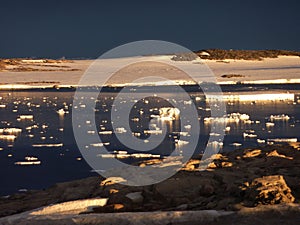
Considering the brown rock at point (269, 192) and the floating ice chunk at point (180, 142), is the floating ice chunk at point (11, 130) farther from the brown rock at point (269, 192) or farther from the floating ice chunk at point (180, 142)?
the brown rock at point (269, 192)

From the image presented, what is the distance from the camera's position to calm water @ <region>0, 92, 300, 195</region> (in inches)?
338

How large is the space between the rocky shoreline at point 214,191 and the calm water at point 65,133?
49.2 inches

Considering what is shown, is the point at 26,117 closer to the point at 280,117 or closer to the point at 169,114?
the point at 169,114

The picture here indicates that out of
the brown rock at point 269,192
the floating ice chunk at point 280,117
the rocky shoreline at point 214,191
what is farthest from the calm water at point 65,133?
the brown rock at point 269,192

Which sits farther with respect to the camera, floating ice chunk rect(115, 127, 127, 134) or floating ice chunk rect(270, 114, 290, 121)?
floating ice chunk rect(270, 114, 290, 121)

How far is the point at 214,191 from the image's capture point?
5.82m

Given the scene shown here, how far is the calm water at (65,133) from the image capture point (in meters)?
8.59

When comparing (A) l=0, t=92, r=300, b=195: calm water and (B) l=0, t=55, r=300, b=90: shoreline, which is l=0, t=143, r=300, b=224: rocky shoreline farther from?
(B) l=0, t=55, r=300, b=90: shoreline

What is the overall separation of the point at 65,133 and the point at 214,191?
20.3 ft

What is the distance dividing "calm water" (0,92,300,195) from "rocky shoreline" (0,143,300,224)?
1250mm

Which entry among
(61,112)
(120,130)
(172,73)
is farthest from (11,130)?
(172,73)

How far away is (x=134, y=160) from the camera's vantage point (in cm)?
893

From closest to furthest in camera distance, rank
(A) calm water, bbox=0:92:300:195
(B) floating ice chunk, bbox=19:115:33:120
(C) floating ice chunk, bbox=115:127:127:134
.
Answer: (A) calm water, bbox=0:92:300:195 < (C) floating ice chunk, bbox=115:127:127:134 < (B) floating ice chunk, bbox=19:115:33:120

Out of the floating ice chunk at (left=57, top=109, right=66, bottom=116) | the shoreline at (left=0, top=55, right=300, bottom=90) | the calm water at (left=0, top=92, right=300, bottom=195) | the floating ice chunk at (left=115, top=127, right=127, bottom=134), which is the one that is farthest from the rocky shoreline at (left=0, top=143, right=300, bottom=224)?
the shoreline at (left=0, top=55, right=300, bottom=90)
